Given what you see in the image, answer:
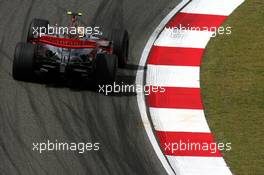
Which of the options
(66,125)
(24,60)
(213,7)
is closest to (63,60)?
(24,60)

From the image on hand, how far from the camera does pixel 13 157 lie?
506 inches

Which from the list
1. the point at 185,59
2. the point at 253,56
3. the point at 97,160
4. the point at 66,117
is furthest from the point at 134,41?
the point at 97,160

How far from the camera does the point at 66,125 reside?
14.1m

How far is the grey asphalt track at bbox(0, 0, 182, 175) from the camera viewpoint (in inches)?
507

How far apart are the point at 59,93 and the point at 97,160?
250 centimetres

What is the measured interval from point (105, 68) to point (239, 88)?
3.19 metres

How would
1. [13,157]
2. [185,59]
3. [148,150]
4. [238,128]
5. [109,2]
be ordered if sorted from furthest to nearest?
1. [109,2]
2. [185,59]
3. [238,128]
4. [148,150]
5. [13,157]

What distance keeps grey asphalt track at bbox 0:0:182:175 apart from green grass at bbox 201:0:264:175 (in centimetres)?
164

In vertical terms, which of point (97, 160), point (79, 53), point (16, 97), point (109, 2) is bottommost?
point (97, 160)

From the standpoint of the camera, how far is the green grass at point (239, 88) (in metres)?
14.0

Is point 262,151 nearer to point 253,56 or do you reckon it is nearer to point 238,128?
point 238,128

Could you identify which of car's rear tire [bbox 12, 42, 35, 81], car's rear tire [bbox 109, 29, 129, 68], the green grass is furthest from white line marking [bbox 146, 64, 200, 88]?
car's rear tire [bbox 12, 42, 35, 81]

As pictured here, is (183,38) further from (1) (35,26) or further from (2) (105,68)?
(1) (35,26)

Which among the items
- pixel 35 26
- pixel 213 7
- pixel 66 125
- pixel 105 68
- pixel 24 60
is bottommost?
pixel 66 125
